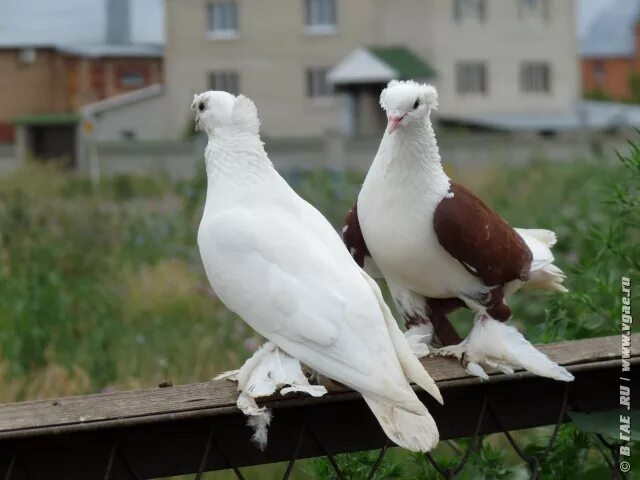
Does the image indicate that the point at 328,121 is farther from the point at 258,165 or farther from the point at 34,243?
the point at 258,165

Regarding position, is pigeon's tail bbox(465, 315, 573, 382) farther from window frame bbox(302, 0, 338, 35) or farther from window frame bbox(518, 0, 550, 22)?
window frame bbox(518, 0, 550, 22)

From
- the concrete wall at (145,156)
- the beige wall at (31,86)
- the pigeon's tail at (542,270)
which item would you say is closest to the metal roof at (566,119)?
the concrete wall at (145,156)

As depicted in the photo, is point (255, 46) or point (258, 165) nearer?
point (258, 165)

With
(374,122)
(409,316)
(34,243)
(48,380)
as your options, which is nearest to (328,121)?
(374,122)

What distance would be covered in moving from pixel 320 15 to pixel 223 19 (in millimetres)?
2230

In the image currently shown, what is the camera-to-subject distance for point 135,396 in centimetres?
155

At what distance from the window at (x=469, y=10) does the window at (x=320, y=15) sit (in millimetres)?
2894

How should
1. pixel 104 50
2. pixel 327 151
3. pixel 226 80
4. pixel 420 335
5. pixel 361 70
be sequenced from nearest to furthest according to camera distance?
1. pixel 420 335
2. pixel 327 151
3. pixel 361 70
4. pixel 104 50
5. pixel 226 80

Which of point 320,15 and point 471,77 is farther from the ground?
point 320,15

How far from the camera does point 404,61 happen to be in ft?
92.3

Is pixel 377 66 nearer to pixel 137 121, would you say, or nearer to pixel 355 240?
pixel 137 121

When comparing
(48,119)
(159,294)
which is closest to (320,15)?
(48,119)

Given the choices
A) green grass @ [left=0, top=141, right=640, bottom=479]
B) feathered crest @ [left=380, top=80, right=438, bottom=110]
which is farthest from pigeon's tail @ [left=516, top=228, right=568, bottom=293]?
feathered crest @ [left=380, top=80, right=438, bottom=110]

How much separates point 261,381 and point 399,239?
395mm
